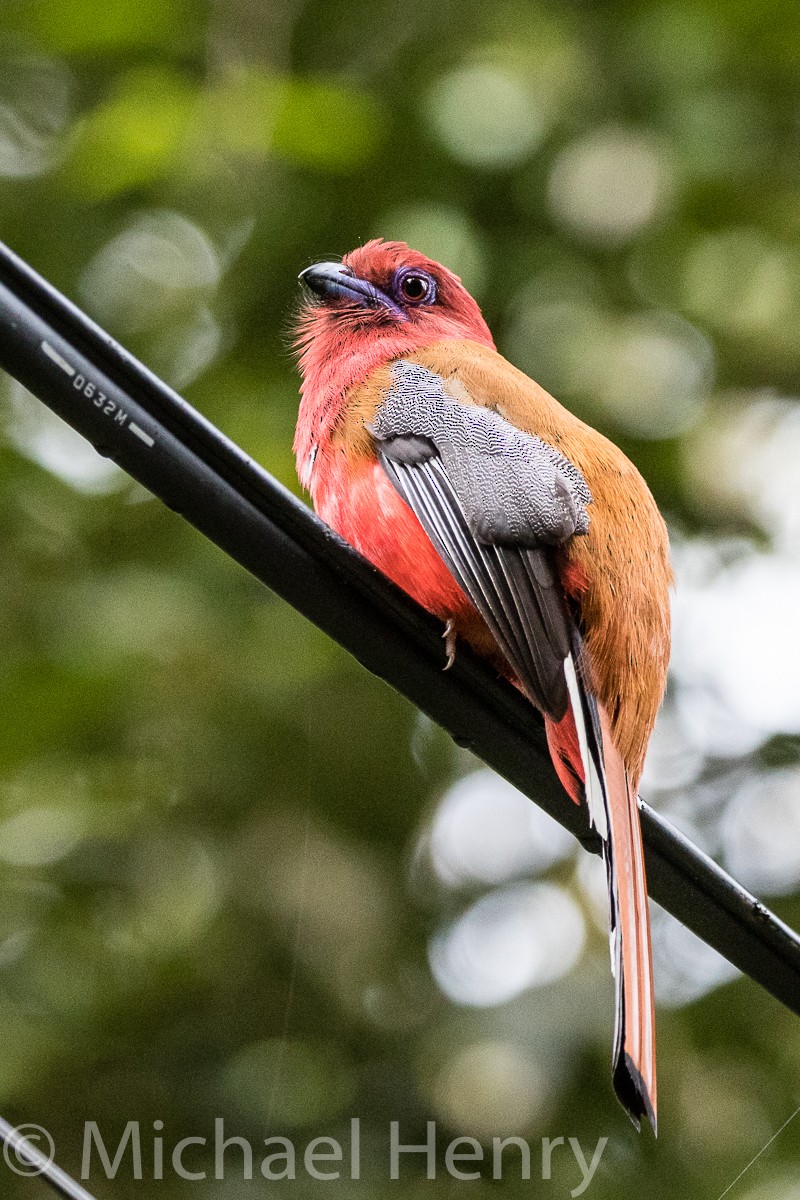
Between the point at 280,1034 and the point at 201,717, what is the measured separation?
3.81 ft

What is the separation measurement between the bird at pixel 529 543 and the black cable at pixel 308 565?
10 cm

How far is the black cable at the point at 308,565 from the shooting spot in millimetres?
2145

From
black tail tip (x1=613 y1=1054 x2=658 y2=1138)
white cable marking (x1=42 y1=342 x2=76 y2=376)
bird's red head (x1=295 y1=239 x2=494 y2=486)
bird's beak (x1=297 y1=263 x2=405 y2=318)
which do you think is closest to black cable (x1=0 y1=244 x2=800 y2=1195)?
white cable marking (x1=42 y1=342 x2=76 y2=376)

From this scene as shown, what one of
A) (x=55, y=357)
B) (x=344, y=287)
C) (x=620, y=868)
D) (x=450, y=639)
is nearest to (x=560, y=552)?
(x=450, y=639)

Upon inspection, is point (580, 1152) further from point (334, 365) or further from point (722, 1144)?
point (334, 365)

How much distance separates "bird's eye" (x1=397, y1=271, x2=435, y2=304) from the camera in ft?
13.1

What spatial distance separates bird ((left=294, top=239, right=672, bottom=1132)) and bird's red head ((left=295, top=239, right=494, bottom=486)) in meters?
0.02

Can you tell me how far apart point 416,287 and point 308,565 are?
1852 mm

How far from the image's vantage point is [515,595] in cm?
281

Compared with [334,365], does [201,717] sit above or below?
below

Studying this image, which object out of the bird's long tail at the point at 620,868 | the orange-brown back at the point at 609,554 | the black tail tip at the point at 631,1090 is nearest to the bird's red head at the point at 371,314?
the orange-brown back at the point at 609,554

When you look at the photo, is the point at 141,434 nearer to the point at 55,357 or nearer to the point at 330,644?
Result: the point at 55,357

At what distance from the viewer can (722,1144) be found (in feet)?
15.6

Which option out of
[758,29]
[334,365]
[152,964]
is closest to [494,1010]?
[152,964]
